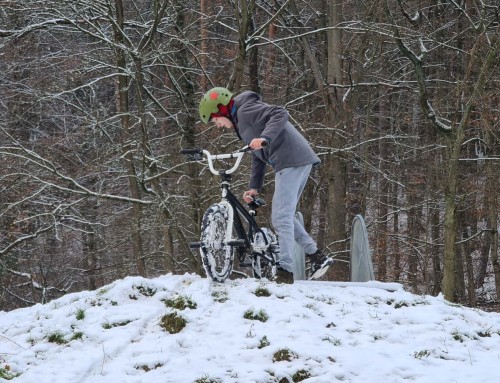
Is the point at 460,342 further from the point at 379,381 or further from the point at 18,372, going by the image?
the point at 18,372

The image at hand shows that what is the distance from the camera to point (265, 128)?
249 inches

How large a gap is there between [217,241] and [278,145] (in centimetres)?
111

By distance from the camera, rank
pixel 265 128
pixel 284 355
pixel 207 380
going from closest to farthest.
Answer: pixel 207 380 < pixel 284 355 < pixel 265 128

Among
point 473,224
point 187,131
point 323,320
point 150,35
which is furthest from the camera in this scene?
point 473,224

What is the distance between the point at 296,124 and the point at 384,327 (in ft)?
33.5

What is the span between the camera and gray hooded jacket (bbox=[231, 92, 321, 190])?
21.2 feet

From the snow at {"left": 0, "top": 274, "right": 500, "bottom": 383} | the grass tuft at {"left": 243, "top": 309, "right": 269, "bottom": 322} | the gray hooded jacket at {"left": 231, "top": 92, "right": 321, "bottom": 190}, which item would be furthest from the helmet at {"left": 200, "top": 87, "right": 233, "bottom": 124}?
the grass tuft at {"left": 243, "top": 309, "right": 269, "bottom": 322}

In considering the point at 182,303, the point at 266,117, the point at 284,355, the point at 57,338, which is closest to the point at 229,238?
the point at 182,303

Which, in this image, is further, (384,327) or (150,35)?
(150,35)

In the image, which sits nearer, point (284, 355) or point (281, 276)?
point (284, 355)

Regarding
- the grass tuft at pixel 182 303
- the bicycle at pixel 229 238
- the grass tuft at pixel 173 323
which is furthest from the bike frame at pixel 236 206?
the grass tuft at pixel 173 323

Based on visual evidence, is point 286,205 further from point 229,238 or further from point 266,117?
point 266,117

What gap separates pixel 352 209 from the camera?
20.1 meters

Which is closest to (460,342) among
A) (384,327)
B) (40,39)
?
(384,327)
